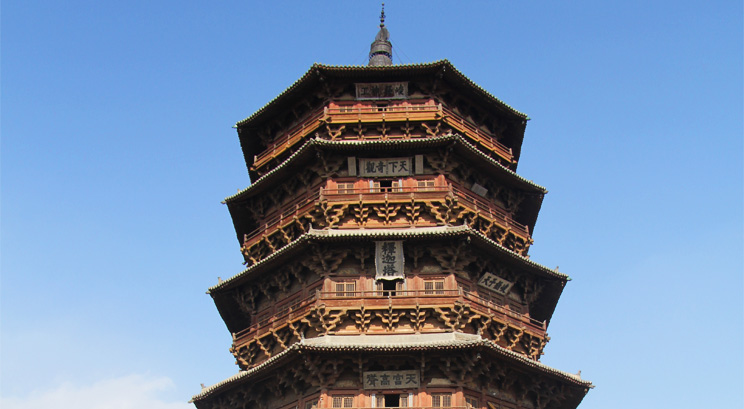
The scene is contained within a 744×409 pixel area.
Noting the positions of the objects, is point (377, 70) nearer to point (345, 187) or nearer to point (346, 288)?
point (345, 187)

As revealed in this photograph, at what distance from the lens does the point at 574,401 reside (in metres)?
22.9

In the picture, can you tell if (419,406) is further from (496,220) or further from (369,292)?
(496,220)

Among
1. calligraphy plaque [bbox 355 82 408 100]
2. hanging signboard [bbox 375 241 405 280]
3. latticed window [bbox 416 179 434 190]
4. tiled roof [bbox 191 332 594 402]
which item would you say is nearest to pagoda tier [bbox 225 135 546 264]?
latticed window [bbox 416 179 434 190]

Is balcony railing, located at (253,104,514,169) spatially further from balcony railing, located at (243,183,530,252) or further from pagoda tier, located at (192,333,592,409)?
pagoda tier, located at (192,333,592,409)

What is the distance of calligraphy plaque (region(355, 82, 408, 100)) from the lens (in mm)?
25406

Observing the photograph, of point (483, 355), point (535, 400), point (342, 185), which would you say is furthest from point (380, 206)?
point (535, 400)

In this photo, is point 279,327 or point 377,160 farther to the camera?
point 377,160

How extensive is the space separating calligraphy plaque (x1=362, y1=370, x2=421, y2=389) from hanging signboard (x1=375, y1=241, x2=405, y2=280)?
2.81 metres

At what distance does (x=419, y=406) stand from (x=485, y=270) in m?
5.06

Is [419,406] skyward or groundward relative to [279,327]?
groundward

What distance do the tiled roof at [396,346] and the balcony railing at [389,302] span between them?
3.05ft

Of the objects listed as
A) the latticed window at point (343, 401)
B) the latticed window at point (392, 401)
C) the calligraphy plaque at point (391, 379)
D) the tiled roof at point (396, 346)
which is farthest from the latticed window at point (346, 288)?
the latticed window at point (392, 401)

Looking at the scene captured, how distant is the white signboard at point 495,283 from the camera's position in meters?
22.9

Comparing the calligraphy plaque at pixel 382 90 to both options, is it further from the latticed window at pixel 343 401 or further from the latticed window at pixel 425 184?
the latticed window at pixel 343 401
